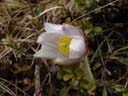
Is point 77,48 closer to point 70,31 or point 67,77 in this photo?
point 70,31

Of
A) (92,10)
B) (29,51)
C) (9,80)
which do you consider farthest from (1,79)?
(92,10)

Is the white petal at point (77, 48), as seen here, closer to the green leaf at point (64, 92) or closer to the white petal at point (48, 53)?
the white petal at point (48, 53)

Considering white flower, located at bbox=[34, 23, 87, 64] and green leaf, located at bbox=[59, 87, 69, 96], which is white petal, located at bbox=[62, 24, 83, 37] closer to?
white flower, located at bbox=[34, 23, 87, 64]

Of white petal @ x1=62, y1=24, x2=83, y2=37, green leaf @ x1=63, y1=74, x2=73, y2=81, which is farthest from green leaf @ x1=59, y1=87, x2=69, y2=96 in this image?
white petal @ x1=62, y1=24, x2=83, y2=37

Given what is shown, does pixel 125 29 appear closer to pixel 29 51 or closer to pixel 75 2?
pixel 75 2

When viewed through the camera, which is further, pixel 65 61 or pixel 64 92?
pixel 64 92

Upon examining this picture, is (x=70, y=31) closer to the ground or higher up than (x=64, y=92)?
higher up

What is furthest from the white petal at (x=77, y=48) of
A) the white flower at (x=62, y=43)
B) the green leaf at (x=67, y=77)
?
the green leaf at (x=67, y=77)

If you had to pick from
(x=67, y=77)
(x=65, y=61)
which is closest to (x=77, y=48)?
(x=65, y=61)
